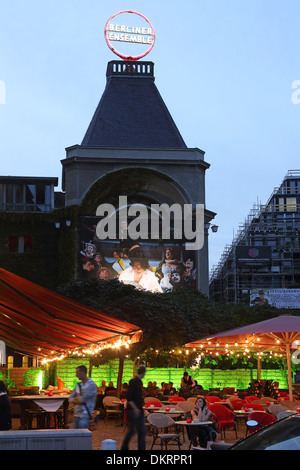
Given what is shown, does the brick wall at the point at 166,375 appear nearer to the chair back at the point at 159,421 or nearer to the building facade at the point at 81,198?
the building facade at the point at 81,198

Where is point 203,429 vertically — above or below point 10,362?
below

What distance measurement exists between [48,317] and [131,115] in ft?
99.5

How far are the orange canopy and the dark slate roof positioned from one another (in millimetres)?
23672

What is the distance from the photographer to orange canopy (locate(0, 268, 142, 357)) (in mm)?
10344

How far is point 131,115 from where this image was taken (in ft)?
135

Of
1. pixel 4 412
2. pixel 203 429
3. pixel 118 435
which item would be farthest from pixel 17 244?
pixel 4 412

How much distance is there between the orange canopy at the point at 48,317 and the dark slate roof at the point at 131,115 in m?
23.7

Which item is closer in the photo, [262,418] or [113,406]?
[262,418]

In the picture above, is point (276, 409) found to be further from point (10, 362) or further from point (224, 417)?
point (10, 362)

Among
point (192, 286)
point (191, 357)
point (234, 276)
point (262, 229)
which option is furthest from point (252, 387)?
point (262, 229)

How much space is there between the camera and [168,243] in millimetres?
36719

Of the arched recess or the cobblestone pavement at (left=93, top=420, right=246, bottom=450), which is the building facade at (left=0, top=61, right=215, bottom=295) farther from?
the cobblestone pavement at (left=93, top=420, right=246, bottom=450)
